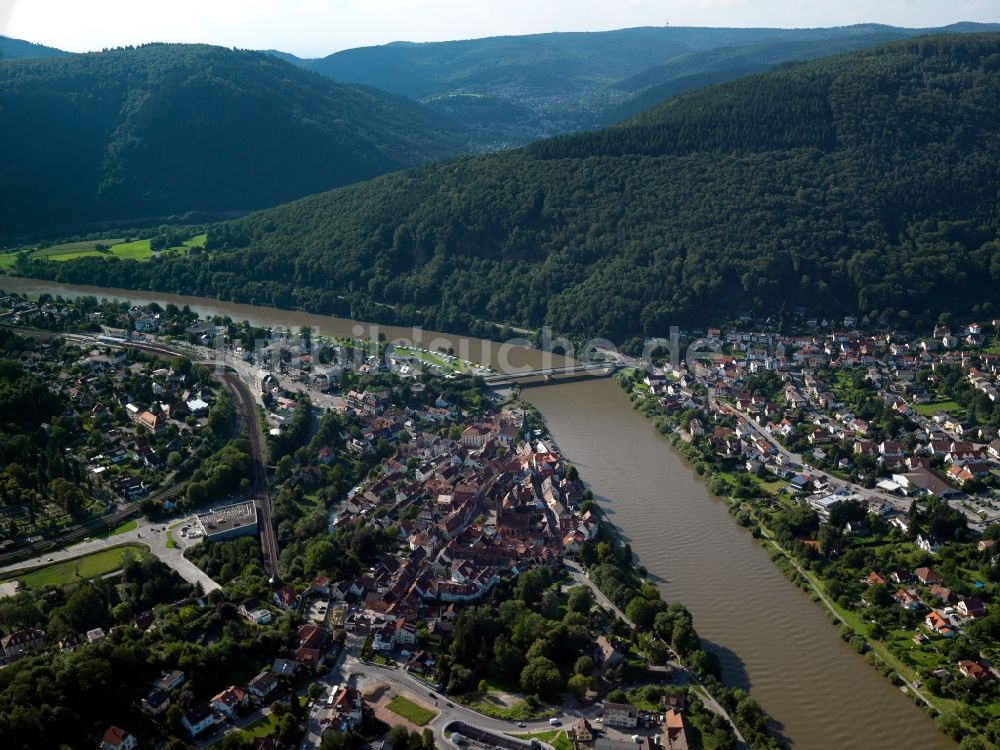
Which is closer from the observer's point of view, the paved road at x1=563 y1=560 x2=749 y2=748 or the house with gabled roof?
the house with gabled roof

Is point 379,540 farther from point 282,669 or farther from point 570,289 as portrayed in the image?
point 570,289

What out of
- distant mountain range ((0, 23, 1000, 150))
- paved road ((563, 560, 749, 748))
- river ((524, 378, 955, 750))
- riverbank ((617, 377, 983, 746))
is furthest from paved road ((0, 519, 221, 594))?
distant mountain range ((0, 23, 1000, 150))

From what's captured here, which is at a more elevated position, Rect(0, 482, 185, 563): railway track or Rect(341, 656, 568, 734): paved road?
Rect(0, 482, 185, 563): railway track

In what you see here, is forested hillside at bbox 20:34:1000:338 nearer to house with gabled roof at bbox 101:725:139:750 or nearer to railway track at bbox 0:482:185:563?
railway track at bbox 0:482:185:563

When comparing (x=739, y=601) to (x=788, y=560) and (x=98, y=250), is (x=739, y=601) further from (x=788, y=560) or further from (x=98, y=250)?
(x=98, y=250)

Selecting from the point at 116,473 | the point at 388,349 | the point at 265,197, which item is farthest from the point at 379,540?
the point at 265,197
